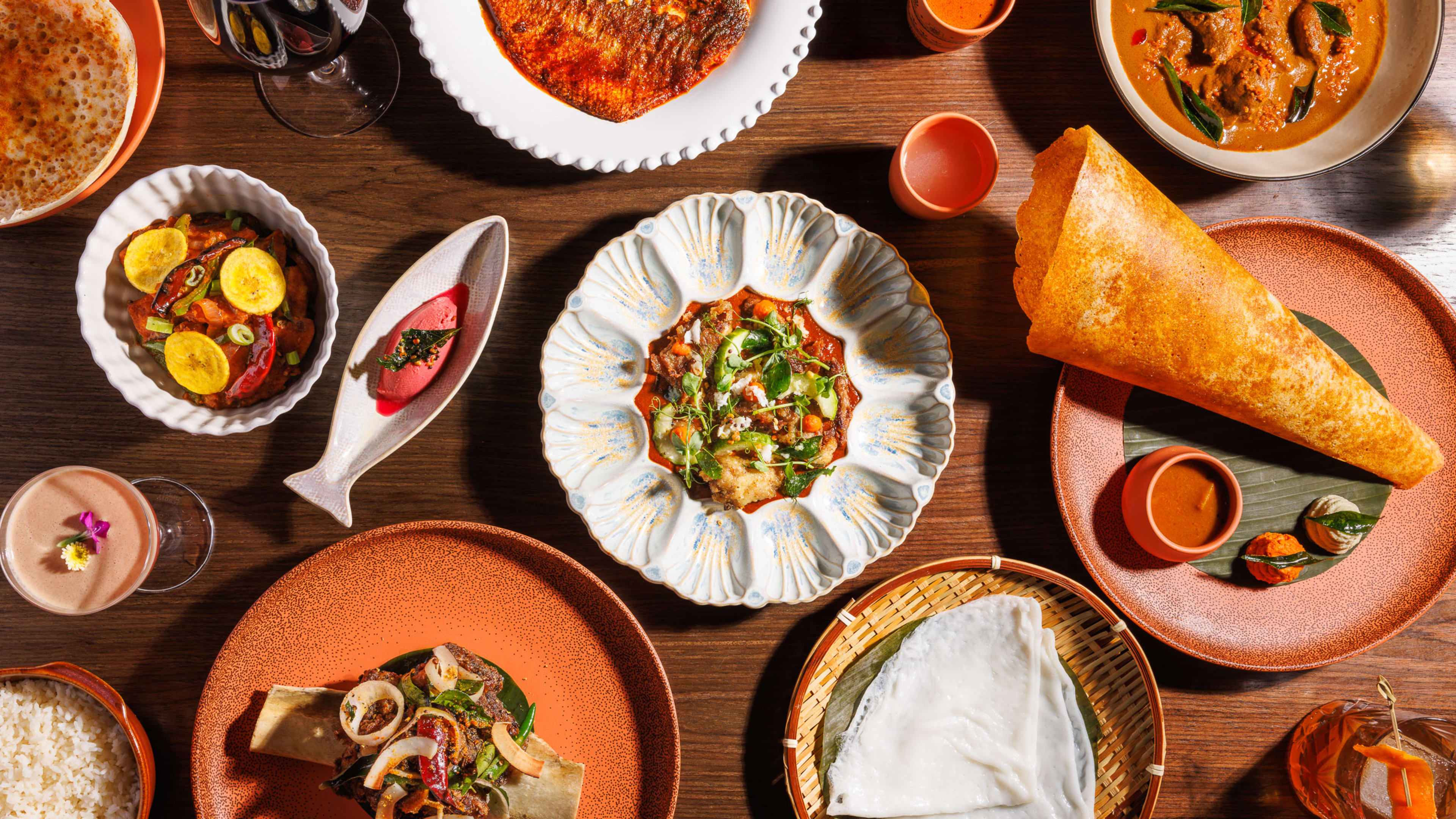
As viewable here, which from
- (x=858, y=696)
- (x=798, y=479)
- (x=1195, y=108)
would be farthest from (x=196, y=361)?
(x=1195, y=108)

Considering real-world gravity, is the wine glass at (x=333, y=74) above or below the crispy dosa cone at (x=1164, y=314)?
above

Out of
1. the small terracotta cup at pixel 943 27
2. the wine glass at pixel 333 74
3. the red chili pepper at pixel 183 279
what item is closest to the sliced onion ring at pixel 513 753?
the red chili pepper at pixel 183 279

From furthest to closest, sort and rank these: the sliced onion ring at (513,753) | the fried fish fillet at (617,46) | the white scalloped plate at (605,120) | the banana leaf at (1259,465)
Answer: the banana leaf at (1259,465) → the fried fish fillet at (617,46) → the white scalloped plate at (605,120) → the sliced onion ring at (513,753)

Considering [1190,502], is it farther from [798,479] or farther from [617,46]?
[617,46]

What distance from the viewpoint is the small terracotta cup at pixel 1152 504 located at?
7.34 ft

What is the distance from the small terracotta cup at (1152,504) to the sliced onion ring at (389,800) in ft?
7.59

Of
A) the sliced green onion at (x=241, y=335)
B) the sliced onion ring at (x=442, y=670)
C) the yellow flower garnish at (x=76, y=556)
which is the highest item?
the sliced green onion at (x=241, y=335)

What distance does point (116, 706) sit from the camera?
2205 mm

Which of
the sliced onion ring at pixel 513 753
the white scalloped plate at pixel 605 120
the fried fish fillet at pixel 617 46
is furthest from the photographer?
the fried fish fillet at pixel 617 46

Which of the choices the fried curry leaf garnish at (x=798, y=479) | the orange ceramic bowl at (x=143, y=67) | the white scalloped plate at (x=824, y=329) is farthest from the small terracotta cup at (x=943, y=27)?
the orange ceramic bowl at (x=143, y=67)

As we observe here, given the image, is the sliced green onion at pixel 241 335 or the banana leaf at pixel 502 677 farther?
the banana leaf at pixel 502 677

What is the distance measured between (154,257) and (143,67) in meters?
0.63

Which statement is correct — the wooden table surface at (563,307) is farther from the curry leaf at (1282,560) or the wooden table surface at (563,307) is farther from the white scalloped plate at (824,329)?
the curry leaf at (1282,560)

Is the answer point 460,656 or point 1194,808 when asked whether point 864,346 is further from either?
point 1194,808
